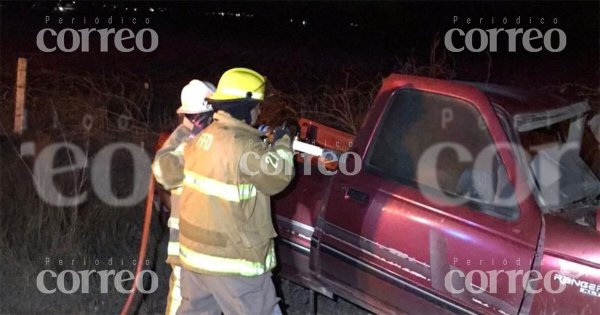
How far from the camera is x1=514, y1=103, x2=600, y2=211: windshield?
3609 millimetres

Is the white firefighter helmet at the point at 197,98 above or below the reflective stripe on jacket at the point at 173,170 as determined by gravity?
above

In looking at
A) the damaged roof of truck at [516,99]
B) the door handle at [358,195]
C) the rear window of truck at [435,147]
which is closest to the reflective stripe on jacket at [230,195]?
the door handle at [358,195]

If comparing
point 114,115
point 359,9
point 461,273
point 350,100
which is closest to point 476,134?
point 461,273

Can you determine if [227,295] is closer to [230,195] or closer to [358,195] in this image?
[230,195]

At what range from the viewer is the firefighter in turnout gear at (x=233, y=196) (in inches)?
123

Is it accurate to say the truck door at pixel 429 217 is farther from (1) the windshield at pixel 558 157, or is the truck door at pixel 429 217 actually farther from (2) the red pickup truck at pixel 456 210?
(1) the windshield at pixel 558 157

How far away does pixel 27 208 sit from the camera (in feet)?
19.5

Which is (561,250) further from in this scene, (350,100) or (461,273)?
(350,100)

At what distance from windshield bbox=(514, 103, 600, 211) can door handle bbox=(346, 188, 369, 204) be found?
87 centimetres

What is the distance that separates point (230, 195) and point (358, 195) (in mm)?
1005

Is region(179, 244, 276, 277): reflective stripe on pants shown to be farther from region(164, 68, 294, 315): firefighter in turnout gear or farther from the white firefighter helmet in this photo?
the white firefighter helmet

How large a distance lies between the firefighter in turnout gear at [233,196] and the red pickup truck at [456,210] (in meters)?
0.77

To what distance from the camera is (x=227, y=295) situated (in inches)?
129

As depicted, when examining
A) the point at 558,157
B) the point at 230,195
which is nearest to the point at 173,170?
the point at 230,195
